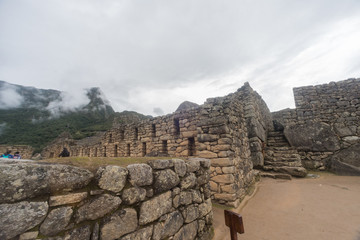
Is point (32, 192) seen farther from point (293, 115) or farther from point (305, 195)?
point (293, 115)

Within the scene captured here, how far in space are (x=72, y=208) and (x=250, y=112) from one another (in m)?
9.03

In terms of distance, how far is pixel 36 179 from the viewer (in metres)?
1.20

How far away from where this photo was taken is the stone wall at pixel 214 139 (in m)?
4.53

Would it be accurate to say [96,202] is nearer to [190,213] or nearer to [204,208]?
[190,213]

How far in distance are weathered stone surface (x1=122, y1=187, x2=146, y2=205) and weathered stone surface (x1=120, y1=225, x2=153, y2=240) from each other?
0.33 metres

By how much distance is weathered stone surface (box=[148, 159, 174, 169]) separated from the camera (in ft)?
6.96

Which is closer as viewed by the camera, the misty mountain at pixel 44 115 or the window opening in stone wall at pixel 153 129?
the window opening in stone wall at pixel 153 129

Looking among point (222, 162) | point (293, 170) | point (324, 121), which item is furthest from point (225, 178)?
point (324, 121)

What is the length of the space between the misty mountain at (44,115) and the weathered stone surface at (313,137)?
103ft

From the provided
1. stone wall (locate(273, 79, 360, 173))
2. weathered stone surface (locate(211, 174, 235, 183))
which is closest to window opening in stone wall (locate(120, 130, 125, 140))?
weathered stone surface (locate(211, 174, 235, 183))

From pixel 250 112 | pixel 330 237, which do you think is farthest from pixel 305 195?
pixel 250 112

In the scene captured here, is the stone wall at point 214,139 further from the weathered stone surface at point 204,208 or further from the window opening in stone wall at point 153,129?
the weathered stone surface at point 204,208

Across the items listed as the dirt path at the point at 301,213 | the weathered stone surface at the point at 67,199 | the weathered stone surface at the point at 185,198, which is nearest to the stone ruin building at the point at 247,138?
the dirt path at the point at 301,213

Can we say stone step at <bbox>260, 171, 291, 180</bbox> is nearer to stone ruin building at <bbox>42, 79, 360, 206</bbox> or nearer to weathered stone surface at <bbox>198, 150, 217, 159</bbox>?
stone ruin building at <bbox>42, 79, 360, 206</bbox>
